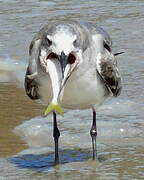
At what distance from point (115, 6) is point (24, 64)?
3004mm

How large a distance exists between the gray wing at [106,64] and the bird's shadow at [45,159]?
62 cm

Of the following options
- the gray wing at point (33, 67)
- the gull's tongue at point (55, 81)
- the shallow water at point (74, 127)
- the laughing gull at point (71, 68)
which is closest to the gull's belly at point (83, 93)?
the laughing gull at point (71, 68)

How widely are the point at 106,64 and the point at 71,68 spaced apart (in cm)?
78

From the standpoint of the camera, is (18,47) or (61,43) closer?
(61,43)


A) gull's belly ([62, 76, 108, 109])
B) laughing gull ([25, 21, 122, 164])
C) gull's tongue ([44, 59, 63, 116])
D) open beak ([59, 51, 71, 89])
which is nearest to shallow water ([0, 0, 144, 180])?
laughing gull ([25, 21, 122, 164])

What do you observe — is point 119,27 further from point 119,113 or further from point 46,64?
point 46,64

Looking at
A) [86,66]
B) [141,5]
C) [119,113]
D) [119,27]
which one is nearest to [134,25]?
[119,27]

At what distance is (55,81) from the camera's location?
537 cm

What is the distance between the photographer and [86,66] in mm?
5809

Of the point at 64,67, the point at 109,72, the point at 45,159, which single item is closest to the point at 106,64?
the point at 109,72

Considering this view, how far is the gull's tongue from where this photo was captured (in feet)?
17.3

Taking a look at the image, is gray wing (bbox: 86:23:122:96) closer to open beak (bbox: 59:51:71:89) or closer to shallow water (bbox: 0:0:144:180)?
shallow water (bbox: 0:0:144:180)

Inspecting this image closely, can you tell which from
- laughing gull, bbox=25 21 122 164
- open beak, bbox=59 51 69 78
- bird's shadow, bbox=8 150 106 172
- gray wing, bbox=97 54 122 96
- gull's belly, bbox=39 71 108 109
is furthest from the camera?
bird's shadow, bbox=8 150 106 172

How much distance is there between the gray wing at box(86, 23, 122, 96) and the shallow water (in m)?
0.61
